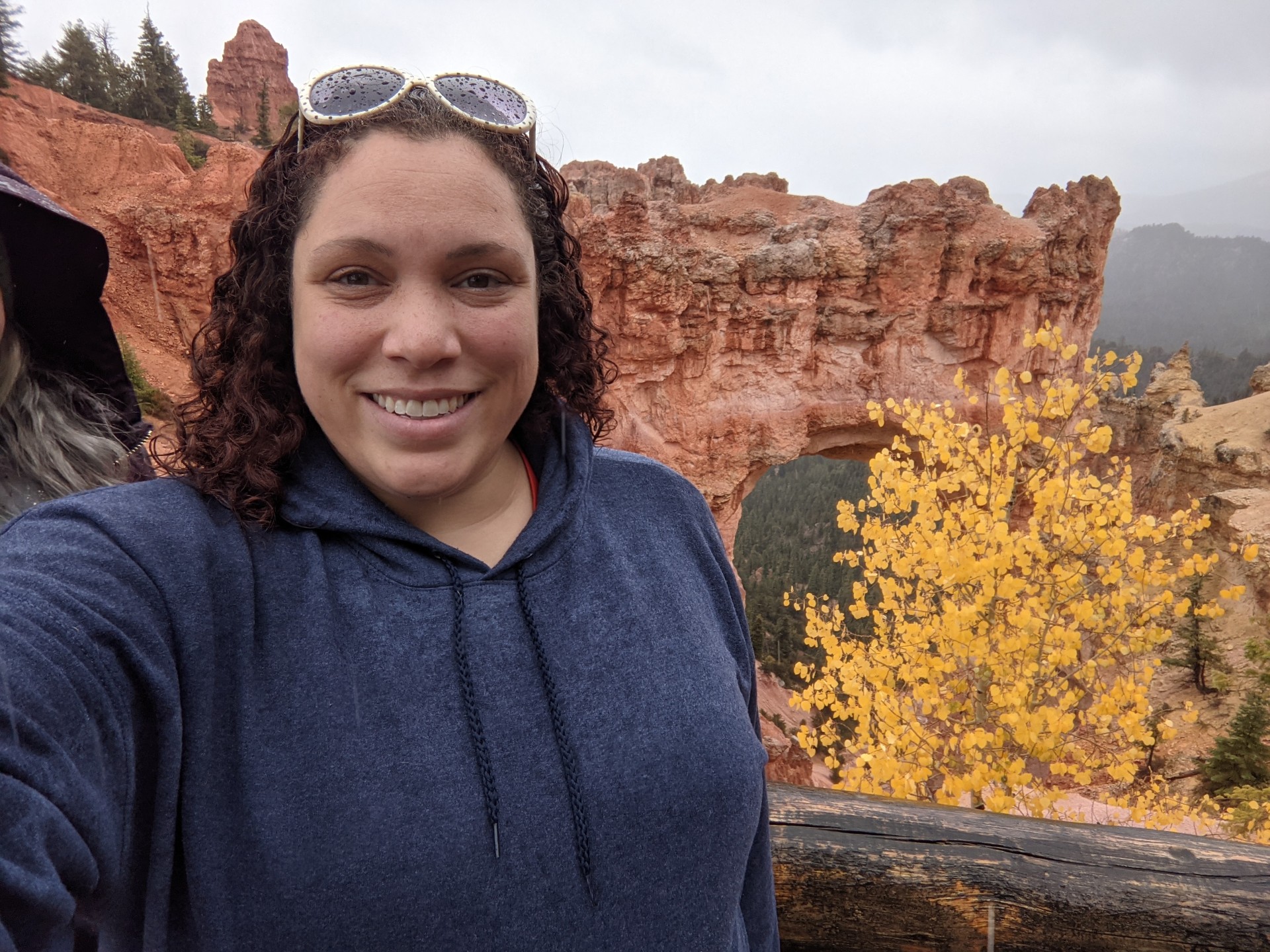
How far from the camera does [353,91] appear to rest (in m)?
1.05

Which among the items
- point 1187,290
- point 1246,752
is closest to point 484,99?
point 1246,752

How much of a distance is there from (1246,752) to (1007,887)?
9182 mm

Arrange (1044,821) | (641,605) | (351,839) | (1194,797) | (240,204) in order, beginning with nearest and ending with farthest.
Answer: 1. (351,839)
2. (641,605)
3. (1044,821)
4. (1194,797)
5. (240,204)

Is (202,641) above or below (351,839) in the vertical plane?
above

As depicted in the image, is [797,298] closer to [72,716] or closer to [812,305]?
[812,305]

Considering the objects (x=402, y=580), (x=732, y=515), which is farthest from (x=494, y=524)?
(x=732, y=515)

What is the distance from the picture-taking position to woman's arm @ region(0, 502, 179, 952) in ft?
2.03

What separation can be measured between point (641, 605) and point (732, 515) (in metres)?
13.9

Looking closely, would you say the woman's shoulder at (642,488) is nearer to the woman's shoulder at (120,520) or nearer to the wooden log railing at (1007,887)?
the woman's shoulder at (120,520)

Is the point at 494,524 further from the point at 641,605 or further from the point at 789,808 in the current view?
the point at 789,808

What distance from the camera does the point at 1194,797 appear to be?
26.9ft

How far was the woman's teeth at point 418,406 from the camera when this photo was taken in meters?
0.99

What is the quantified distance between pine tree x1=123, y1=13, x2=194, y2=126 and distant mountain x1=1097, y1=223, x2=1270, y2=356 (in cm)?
9176

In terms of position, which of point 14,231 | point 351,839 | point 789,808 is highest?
point 14,231
